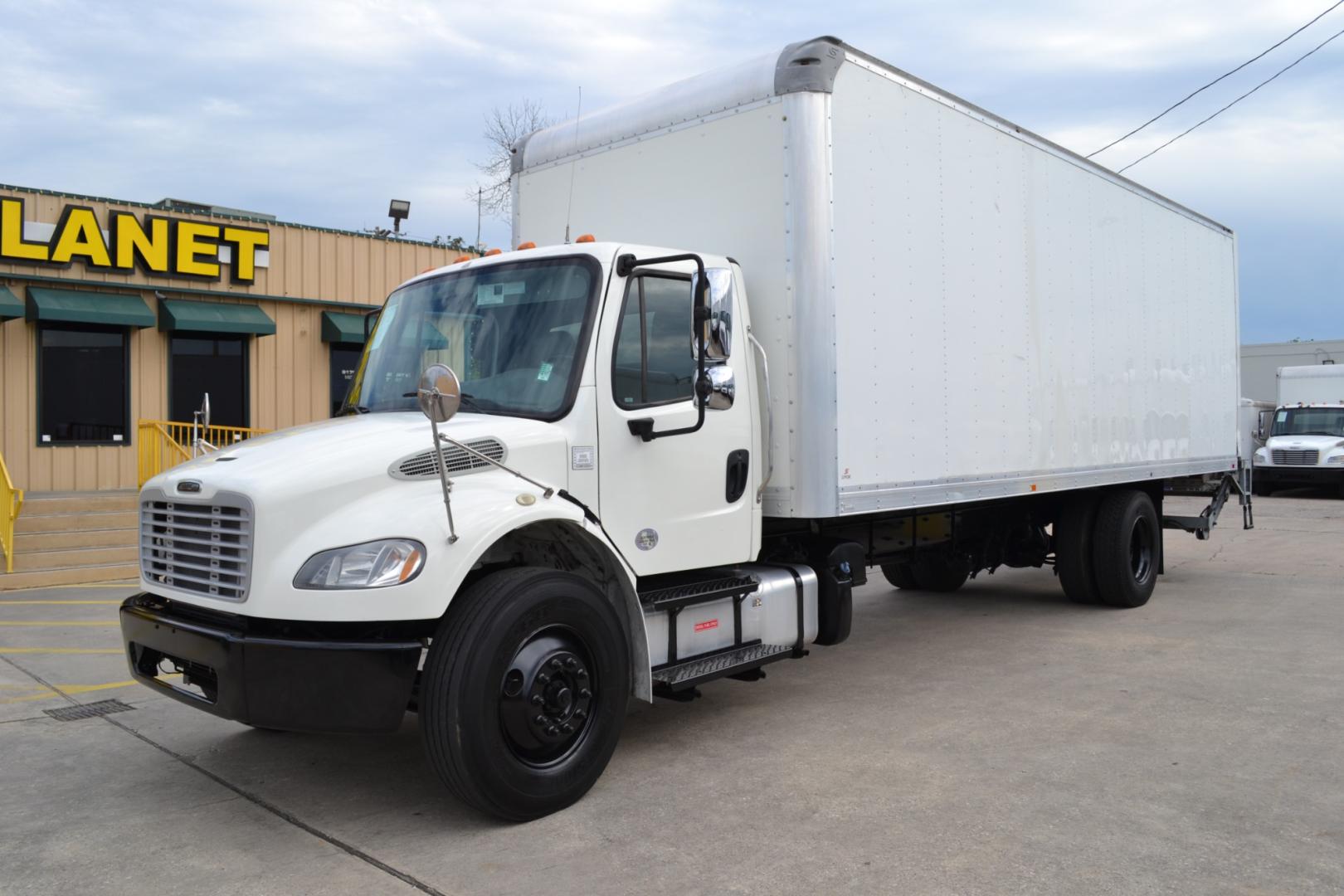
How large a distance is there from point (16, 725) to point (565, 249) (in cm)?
428

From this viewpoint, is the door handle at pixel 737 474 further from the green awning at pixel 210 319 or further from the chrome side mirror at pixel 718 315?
the green awning at pixel 210 319

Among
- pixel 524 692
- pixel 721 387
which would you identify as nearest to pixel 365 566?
pixel 524 692

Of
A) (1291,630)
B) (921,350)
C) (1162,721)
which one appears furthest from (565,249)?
(1291,630)

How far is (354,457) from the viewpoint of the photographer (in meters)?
4.30

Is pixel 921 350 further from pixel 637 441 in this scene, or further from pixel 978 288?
pixel 637 441

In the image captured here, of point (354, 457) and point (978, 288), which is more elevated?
point (978, 288)

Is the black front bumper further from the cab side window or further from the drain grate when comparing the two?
the drain grate

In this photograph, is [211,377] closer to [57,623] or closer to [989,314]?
[57,623]

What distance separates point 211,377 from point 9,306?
329cm

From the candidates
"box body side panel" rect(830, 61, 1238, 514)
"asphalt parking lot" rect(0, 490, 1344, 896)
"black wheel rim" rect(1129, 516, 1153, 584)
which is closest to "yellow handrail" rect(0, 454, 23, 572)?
"asphalt parking lot" rect(0, 490, 1344, 896)

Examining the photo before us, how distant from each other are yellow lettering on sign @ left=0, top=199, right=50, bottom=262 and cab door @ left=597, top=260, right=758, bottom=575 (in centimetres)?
1369

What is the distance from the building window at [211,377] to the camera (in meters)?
17.2

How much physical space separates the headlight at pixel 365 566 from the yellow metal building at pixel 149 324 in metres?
12.9

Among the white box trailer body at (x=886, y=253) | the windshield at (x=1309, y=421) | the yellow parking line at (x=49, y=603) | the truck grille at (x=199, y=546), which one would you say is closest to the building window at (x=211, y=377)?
the yellow parking line at (x=49, y=603)
